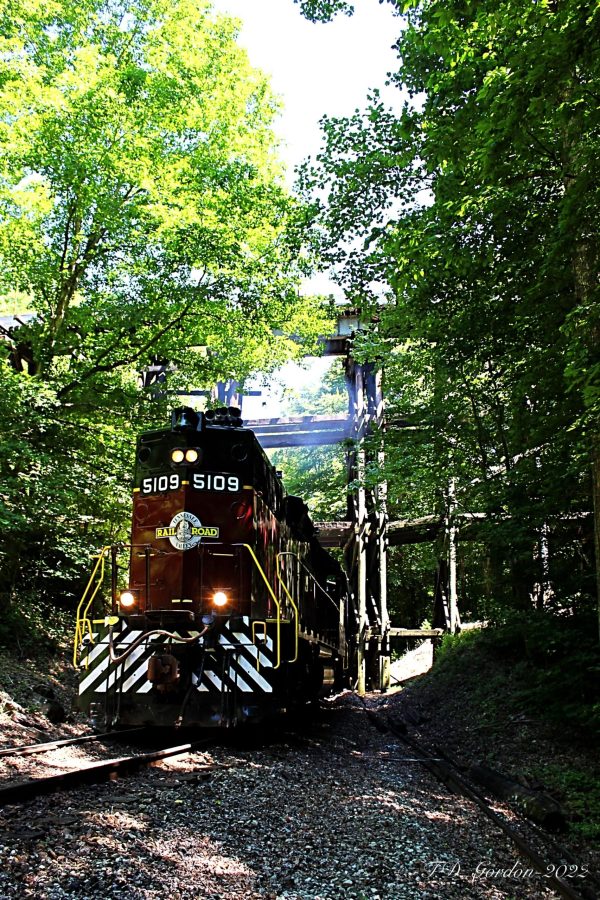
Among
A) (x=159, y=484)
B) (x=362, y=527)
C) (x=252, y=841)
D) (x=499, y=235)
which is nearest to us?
(x=252, y=841)

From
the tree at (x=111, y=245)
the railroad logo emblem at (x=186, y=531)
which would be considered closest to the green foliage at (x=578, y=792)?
the railroad logo emblem at (x=186, y=531)

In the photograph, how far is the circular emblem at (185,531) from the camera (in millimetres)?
8005

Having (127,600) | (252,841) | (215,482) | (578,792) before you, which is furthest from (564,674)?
(127,600)

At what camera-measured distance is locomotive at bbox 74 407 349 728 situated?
7.14 m

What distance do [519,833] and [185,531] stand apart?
15.4ft

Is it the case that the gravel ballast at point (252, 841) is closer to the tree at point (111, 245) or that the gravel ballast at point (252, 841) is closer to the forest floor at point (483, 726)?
the forest floor at point (483, 726)

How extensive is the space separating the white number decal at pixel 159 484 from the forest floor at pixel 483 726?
312 centimetres

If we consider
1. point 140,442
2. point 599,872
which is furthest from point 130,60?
point 599,872

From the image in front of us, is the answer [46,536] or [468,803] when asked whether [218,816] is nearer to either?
[468,803]

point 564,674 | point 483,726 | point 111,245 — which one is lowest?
point 483,726

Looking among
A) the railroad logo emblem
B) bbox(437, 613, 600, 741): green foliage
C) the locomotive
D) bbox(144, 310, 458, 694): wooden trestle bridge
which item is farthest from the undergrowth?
bbox(144, 310, 458, 694): wooden trestle bridge

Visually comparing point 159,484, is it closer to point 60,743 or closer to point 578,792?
point 60,743

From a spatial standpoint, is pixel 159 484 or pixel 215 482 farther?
pixel 159 484

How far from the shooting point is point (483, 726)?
1008 centimetres
